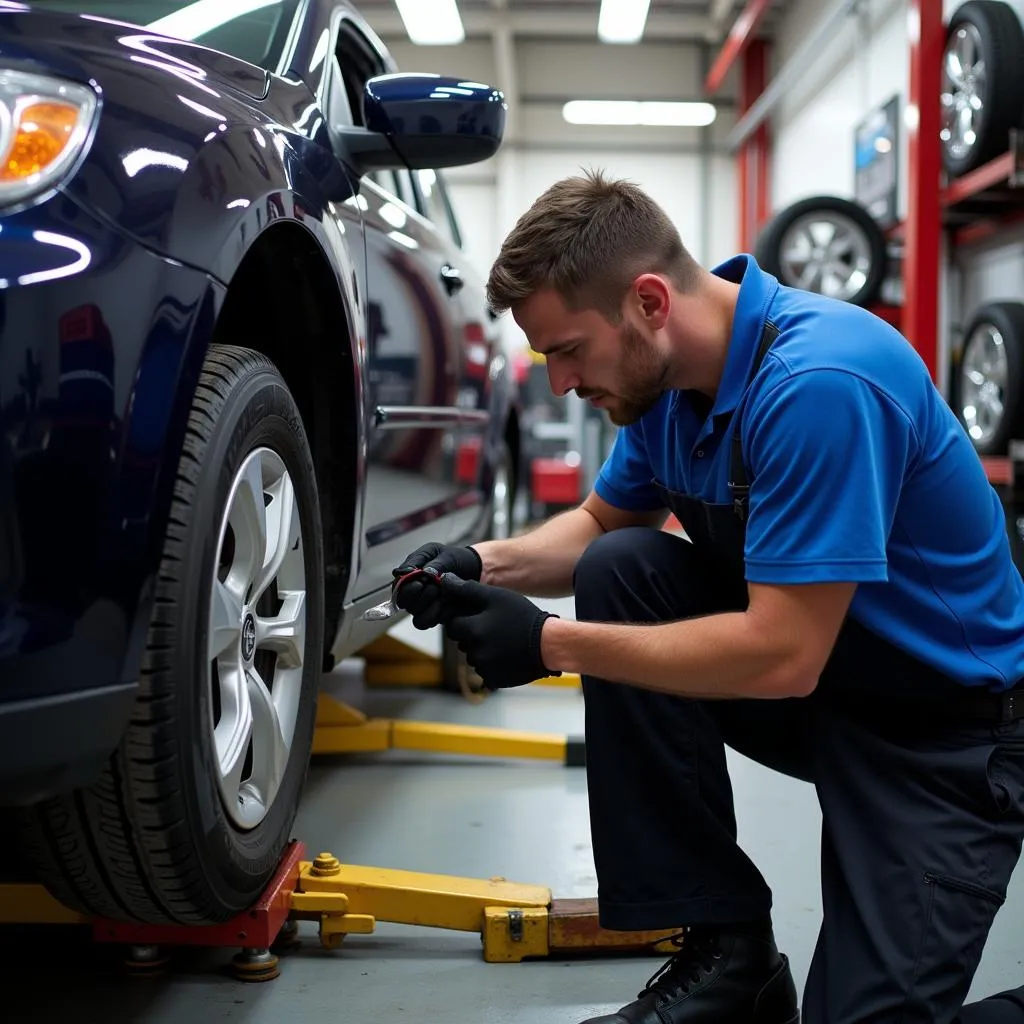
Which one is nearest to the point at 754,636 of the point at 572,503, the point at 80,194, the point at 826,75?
the point at 80,194

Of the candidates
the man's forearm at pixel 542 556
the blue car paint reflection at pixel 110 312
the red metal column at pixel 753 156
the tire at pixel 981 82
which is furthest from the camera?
the red metal column at pixel 753 156

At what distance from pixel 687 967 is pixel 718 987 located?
41 mm

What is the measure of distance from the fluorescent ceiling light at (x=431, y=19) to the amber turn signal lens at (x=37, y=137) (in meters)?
8.36

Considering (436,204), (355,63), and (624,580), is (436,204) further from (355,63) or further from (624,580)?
(624,580)

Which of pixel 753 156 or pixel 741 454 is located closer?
pixel 741 454

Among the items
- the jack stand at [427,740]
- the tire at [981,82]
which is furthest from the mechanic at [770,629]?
the tire at [981,82]

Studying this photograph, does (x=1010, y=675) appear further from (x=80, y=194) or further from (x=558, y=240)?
(x=80, y=194)

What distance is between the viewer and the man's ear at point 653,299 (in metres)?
1.29

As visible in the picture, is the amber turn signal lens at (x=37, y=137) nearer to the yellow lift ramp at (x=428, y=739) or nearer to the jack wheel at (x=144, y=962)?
the jack wheel at (x=144, y=962)

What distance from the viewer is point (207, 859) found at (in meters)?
1.20

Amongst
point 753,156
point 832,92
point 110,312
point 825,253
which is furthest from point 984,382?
point 753,156

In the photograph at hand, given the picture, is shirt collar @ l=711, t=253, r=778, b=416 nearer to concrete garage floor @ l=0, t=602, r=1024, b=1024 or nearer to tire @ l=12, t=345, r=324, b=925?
tire @ l=12, t=345, r=324, b=925

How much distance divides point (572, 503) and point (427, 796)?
7.28 metres

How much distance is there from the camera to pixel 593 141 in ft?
40.5
